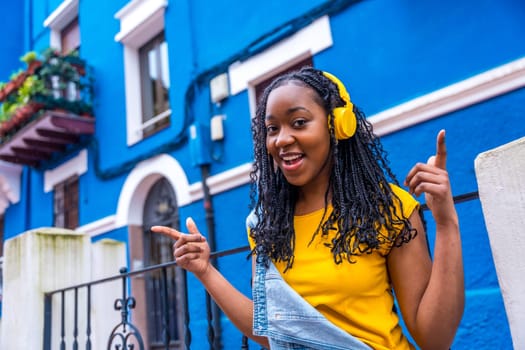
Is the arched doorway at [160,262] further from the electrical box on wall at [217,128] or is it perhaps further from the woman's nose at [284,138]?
the woman's nose at [284,138]

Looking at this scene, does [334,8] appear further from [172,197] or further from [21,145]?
[21,145]

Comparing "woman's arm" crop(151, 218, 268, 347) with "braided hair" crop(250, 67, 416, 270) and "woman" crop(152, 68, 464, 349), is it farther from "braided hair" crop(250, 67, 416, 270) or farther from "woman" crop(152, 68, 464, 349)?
"braided hair" crop(250, 67, 416, 270)

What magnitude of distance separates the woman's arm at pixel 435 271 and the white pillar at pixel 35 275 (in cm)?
345

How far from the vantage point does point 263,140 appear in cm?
182

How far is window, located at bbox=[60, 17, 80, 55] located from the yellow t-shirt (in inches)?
376

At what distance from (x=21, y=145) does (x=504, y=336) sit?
8.49 metres

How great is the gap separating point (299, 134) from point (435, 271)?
572 mm

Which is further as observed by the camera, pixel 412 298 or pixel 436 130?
pixel 436 130

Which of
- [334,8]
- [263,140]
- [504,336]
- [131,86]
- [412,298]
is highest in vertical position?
[131,86]

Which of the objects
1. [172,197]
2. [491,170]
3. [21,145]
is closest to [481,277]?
[491,170]

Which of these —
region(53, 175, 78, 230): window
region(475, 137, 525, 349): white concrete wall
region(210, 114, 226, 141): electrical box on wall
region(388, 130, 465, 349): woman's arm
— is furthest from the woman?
region(53, 175, 78, 230): window

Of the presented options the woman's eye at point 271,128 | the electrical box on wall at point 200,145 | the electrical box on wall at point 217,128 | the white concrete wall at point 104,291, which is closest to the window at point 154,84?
the electrical box on wall at point 200,145

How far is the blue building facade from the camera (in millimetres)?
4281

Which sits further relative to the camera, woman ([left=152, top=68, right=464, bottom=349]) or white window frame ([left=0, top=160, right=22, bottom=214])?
white window frame ([left=0, top=160, right=22, bottom=214])
